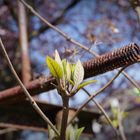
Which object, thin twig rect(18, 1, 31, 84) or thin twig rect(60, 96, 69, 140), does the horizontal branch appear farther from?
thin twig rect(18, 1, 31, 84)

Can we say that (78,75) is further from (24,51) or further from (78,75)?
(24,51)

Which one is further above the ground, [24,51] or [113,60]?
[113,60]

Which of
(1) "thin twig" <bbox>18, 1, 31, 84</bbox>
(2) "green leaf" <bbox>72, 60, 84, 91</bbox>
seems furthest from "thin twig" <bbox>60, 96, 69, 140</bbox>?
(1) "thin twig" <bbox>18, 1, 31, 84</bbox>

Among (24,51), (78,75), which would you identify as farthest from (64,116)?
(24,51)

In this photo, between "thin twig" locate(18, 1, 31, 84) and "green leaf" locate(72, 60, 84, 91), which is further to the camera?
"thin twig" locate(18, 1, 31, 84)

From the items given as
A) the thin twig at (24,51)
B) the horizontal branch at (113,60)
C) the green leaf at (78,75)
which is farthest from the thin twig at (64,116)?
the thin twig at (24,51)

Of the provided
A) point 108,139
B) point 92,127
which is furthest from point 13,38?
point 92,127

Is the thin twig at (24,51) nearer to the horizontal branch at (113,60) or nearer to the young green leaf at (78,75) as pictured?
the horizontal branch at (113,60)

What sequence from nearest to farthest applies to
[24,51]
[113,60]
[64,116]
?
[64,116] < [113,60] < [24,51]

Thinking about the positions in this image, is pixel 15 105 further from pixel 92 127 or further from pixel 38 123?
pixel 92 127

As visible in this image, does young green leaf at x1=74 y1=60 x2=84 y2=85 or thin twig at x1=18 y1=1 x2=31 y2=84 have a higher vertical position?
young green leaf at x1=74 y1=60 x2=84 y2=85

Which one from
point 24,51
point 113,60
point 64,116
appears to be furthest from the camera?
point 24,51
